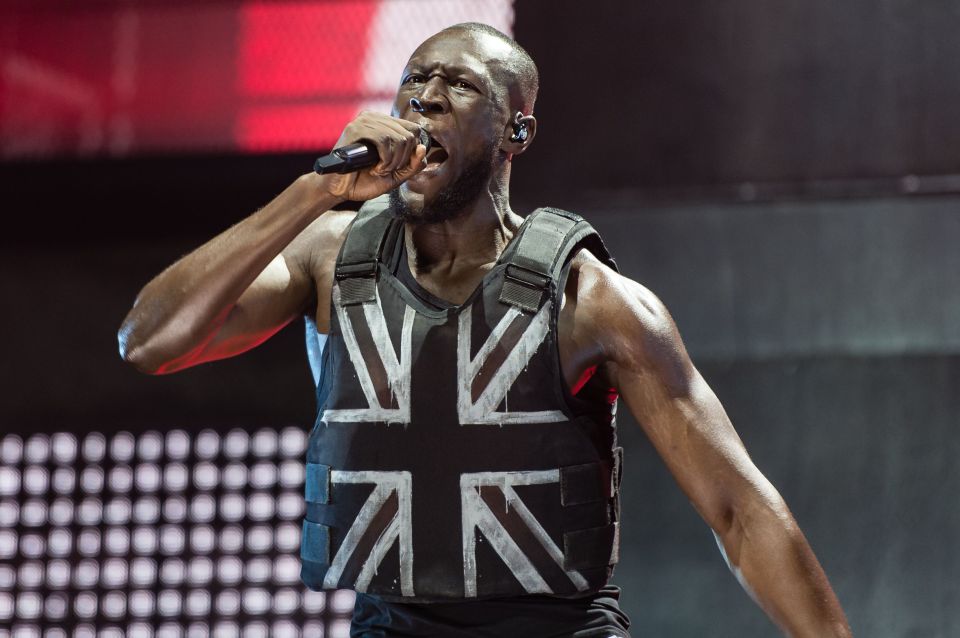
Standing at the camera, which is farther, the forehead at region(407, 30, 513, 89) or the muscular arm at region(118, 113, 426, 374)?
the forehead at region(407, 30, 513, 89)

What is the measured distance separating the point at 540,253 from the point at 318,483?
1.79 ft

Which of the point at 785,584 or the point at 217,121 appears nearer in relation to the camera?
the point at 785,584

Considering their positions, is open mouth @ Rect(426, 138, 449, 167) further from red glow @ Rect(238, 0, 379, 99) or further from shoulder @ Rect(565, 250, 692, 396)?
red glow @ Rect(238, 0, 379, 99)

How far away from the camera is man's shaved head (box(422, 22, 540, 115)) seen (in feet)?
7.01

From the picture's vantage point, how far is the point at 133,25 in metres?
3.43

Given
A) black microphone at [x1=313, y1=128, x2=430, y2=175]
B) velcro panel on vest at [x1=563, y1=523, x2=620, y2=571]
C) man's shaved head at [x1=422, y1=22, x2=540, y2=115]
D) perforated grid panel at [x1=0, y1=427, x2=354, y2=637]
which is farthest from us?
perforated grid panel at [x1=0, y1=427, x2=354, y2=637]

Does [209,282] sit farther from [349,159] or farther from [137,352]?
[349,159]

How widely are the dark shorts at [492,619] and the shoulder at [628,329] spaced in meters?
0.41

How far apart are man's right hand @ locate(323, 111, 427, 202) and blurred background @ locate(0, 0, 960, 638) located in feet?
4.77

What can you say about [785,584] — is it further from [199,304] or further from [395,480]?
[199,304]

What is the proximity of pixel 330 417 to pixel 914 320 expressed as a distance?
6.06ft

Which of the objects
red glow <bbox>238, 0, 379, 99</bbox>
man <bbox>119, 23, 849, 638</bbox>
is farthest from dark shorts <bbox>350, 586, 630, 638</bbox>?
red glow <bbox>238, 0, 379, 99</bbox>

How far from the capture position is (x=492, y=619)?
1901 mm

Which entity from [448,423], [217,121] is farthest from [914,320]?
[217,121]
